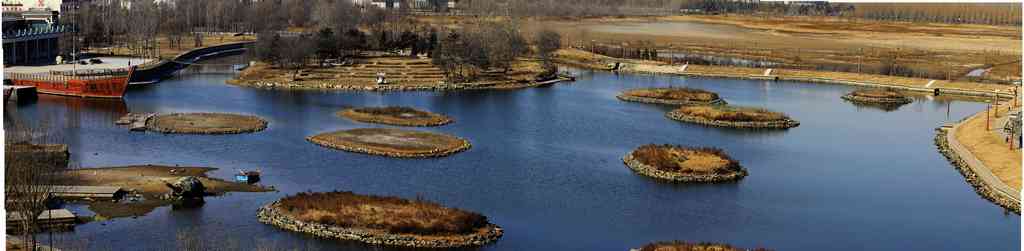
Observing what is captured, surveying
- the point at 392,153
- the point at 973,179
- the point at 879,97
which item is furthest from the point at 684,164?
the point at 879,97

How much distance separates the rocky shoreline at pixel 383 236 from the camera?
46.6 feet

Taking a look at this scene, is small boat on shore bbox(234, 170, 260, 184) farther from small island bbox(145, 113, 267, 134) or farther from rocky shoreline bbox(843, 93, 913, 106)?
rocky shoreline bbox(843, 93, 913, 106)

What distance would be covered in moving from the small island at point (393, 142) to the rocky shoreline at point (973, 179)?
937cm

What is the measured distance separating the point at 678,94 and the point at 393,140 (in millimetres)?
13310

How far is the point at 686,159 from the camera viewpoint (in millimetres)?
20766

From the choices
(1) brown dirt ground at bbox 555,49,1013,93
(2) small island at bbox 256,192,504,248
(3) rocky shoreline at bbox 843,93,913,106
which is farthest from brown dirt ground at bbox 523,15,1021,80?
(2) small island at bbox 256,192,504,248

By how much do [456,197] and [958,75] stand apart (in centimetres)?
3132

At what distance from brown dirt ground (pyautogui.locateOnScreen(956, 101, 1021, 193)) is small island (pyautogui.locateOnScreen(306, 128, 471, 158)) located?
32.4ft

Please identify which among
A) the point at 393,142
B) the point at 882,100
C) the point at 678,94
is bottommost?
the point at 393,142

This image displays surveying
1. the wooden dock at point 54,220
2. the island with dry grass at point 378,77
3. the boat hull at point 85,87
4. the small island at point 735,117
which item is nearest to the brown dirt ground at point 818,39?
the island with dry grass at point 378,77

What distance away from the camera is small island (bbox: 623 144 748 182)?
64.3 ft

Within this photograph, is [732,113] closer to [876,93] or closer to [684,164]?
[684,164]

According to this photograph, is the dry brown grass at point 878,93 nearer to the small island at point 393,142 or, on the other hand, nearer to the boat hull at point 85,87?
the small island at point 393,142

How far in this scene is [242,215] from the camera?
1565 cm
